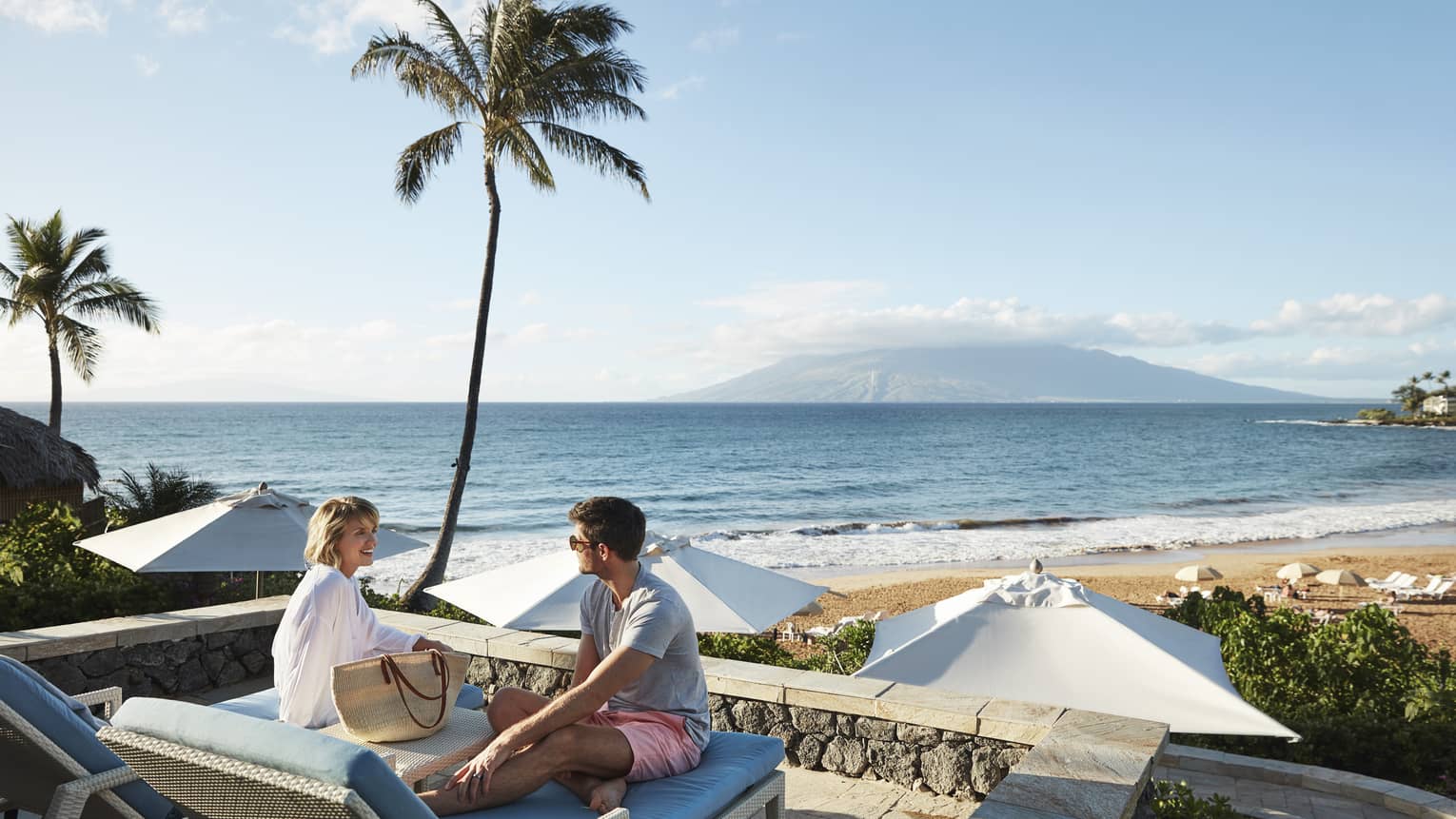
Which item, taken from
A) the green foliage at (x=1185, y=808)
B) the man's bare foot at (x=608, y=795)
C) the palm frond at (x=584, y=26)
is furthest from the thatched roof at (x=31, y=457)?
the green foliage at (x=1185, y=808)

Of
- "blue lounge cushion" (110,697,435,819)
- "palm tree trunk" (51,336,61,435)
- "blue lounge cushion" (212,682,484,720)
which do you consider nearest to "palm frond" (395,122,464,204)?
"blue lounge cushion" (212,682,484,720)

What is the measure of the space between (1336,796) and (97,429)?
93.0m

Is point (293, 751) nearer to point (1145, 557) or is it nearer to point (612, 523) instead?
point (612, 523)

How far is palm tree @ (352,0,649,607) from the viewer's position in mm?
12953

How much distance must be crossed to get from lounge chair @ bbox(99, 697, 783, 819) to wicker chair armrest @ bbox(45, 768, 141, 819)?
0.06 m

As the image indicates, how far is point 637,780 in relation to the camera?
306 cm

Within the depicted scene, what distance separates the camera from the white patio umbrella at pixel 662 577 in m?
6.00

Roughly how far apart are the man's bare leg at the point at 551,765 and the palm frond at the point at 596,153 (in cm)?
1187

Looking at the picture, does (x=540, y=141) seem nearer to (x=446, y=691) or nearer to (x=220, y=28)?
(x=220, y=28)

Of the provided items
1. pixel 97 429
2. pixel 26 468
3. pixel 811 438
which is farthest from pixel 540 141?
pixel 97 429

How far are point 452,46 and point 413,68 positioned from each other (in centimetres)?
66

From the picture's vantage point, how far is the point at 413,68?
42.9 feet

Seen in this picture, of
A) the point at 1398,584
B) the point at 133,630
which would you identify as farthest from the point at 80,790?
the point at 1398,584

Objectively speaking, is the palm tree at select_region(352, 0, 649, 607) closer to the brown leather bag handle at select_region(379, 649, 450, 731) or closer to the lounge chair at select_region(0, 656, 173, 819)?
the brown leather bag handle at select_region(379, 649, 450, 731)
